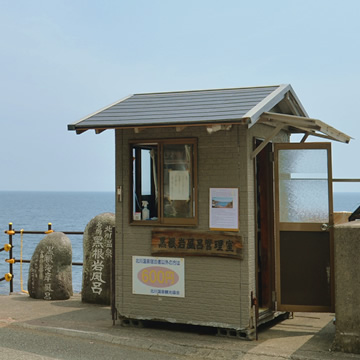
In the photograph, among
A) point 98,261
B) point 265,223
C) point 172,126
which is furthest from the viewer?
point 98,261

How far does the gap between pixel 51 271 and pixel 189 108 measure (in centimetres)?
479

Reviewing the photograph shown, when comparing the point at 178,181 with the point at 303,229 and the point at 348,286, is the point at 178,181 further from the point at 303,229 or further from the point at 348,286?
the point at 348,286

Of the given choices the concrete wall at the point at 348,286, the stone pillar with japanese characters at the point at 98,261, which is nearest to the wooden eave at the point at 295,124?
the concrete wall at the point at 348,286

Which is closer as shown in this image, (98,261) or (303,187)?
(303,187)

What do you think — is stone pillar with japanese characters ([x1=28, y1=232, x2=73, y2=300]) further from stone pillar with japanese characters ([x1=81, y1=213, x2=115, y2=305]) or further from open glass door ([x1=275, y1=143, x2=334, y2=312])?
open glass door ([x1=275, y1=143, x2=334, y2=312])

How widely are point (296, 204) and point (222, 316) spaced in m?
1.88

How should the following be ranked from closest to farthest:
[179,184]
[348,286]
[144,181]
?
[348,286] → [179,184] → [144,181]

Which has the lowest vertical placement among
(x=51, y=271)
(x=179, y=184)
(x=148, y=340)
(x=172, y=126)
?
(x=148, y=340)

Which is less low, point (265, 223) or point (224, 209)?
point (224, 209)

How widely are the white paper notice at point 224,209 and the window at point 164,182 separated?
0.27 meters

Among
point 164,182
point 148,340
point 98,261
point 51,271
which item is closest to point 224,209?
point 164,182

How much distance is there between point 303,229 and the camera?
8500 millimetres

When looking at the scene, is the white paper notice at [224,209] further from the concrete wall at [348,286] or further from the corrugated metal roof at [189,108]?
the concrete wall at [348,286]

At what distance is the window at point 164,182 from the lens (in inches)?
331
